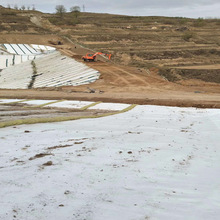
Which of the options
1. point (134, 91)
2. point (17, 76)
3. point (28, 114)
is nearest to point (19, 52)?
point (17, 76)

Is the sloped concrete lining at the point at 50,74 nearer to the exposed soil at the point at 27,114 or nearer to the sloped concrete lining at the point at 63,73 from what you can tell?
the sloped concrete lining at the point at 63,73

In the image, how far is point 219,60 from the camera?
148 feet

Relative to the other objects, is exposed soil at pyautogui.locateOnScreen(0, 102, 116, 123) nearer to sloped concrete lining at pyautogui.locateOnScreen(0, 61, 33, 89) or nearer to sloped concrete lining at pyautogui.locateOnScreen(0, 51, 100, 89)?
sloped concrete lining at pyautogui.locateOnScreen(0, 51, 100, 89)

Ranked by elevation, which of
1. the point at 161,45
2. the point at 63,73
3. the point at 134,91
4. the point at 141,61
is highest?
the point at 161,45

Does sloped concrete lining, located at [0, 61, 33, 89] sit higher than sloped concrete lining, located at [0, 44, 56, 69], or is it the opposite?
sloped concrete lining, located at [0, 44, 56, 69]

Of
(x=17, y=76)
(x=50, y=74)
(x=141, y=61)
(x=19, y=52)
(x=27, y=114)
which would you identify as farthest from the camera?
(x=19, y=52)

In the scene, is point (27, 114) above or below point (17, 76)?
above

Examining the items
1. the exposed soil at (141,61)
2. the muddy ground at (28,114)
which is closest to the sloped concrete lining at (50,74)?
the exposed soil at (141,61)

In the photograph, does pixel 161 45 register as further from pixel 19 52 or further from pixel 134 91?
pixel 134 91

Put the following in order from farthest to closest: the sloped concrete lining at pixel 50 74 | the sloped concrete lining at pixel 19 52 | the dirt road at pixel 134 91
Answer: the sloped concrete lining at pixel 19 52 < the sloped concrete lining at pixel 50 74 < the dirt road at pixel 134 91

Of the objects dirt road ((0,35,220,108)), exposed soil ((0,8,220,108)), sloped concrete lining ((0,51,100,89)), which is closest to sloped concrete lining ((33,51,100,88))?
sloped concrete lining ((0,51,100,89))

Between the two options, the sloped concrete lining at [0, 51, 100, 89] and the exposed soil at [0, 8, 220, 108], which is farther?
the sloped concrete lining at [0, 51, 100, 89]

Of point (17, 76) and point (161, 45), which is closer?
point (17, 76)

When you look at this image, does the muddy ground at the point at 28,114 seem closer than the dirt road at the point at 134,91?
Yes
